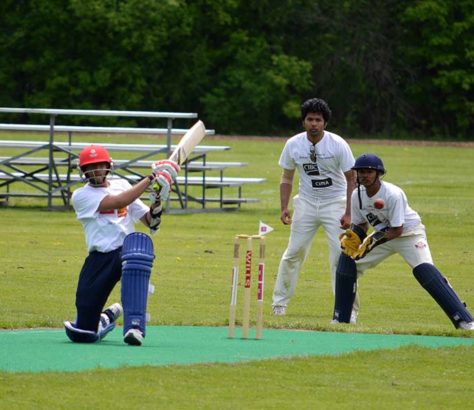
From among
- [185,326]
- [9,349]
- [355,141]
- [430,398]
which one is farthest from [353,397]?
[355,141]

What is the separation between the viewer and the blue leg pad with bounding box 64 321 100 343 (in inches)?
392

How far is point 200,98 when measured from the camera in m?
55.4

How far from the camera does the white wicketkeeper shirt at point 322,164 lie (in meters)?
12.8

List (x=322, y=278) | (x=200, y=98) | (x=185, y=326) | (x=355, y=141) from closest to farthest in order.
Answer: (x=185, y=326), (x=322, y=278), (x=355, y=141), (x=200, y=98)

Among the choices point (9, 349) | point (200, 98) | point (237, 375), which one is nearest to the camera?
point (237, 375)

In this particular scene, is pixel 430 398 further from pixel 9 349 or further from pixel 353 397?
pixel 9 349

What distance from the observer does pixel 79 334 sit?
998 centimetres

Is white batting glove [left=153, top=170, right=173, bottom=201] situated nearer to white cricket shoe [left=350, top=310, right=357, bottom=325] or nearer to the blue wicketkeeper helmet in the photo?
the blue wicketkeeper helmet

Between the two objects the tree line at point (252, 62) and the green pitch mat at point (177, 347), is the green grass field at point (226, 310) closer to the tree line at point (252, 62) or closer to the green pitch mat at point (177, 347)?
the green pitch mat at point (177, 347)

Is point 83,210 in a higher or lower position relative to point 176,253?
higher

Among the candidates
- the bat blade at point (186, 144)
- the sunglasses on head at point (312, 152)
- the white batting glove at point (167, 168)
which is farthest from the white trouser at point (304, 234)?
the white batting glove at point (167, 168)

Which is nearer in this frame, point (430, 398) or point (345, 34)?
point (430, 398)

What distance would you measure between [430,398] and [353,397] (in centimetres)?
46

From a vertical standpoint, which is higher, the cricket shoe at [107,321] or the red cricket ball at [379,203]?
the red cricket ball at [379,203]
